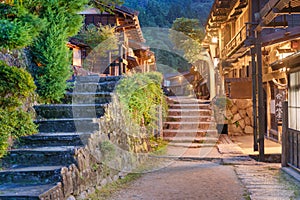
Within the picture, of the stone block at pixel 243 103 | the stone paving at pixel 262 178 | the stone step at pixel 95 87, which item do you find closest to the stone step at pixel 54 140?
the stone step at pixel 95 87

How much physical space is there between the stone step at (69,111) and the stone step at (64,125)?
50 cm

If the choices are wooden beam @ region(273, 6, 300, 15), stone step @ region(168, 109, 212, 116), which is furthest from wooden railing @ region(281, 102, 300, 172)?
stone step @ region(168, 109, 212, 116)

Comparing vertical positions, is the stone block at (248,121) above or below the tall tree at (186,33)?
below

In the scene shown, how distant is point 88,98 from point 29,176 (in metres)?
3.75

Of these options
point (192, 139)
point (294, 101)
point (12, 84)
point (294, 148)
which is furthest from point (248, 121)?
point (12, 84)

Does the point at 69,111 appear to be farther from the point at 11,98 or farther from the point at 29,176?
the point at 29,176

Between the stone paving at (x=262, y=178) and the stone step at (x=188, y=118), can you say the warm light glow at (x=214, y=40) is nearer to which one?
the stone step at (x=188, y=118)

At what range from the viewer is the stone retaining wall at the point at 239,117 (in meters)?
17.1

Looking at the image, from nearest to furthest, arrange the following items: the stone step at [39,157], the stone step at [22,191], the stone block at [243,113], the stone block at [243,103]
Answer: the stone step at [22,191] → the stone step at [39,157] → the stone block at [243,113] → the stone block at [243,103]

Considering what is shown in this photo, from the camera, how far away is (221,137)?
627 inches

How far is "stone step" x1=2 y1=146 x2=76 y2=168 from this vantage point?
6.23m

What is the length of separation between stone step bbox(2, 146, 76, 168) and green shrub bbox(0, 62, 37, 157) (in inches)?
8.3

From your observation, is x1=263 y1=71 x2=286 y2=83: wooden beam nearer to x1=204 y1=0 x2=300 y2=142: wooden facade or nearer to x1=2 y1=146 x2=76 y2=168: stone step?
x1=204 y1=0 x2=300 y2=142: wooden facade

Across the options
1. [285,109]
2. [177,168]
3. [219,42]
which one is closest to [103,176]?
[177,168]
